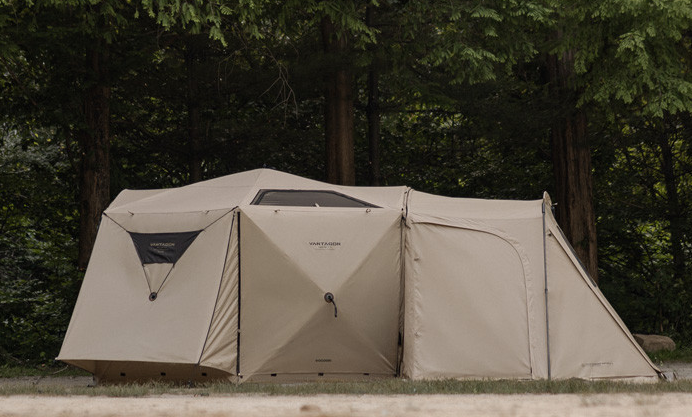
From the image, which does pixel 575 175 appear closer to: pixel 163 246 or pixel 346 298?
pixel 346 298

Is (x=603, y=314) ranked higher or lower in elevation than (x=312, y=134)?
lower

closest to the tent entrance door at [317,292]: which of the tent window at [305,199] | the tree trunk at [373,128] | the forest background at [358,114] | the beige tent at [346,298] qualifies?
the beige tent at [346,298]

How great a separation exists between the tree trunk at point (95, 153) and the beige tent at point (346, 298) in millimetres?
4033

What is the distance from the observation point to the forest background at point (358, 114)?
35.7 feet

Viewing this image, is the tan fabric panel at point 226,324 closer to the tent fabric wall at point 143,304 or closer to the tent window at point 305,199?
the tent fabric wall at point 143,304

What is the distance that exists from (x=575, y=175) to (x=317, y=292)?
6.66 meters

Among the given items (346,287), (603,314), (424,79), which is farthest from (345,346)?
(424,79)

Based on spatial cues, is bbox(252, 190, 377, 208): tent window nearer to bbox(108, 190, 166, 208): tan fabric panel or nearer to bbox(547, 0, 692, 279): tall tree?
bbox(108, 190, 166, 208): tan fabric panel

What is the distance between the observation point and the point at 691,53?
477 inches

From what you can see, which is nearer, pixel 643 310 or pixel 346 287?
pixel 346 287

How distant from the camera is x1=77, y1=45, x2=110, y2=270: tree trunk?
12.8 metres

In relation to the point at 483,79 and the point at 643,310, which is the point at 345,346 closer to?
the point at 483,79

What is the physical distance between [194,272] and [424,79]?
6373 millimetres

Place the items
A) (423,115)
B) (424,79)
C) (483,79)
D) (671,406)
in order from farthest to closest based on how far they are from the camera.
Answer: (423,115) < (424,79) < (483,79) < (671,406)
